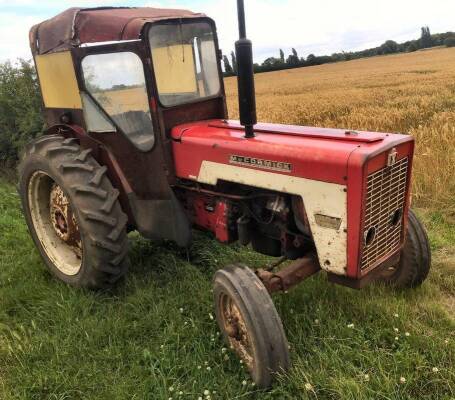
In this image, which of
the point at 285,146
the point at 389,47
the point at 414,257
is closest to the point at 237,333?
the point at 285,146

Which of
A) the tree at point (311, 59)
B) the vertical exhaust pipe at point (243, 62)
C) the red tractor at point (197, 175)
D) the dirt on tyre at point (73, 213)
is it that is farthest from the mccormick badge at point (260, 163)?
the tree at point (311, 59)

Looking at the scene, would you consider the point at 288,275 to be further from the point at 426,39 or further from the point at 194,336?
the point at 426,39

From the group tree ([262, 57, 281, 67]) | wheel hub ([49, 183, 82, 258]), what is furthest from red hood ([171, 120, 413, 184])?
tree ([262, 57, 281, 67])

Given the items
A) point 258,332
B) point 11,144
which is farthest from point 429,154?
point 11,144

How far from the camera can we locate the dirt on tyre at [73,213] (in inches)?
A: 128

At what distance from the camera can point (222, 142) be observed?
296cm

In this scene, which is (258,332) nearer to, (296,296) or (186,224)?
(296,296)

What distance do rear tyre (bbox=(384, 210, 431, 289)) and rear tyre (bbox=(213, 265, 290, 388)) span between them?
125 cm

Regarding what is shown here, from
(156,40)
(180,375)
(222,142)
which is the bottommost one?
(180,375)

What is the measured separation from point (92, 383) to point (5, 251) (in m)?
2.50

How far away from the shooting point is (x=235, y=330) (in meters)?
2.68

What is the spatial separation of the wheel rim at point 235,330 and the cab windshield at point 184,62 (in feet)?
4.70

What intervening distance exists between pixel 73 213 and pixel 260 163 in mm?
1480

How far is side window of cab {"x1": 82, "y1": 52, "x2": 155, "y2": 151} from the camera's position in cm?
319
